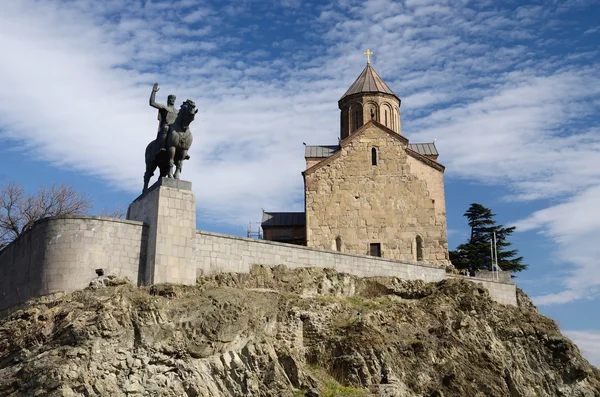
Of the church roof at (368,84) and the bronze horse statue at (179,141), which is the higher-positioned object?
the church roof at (368,84)

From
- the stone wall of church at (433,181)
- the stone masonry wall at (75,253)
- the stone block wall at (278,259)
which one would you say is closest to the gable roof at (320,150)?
the stone wall of church at (433,181)

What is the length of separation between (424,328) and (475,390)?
2.40m

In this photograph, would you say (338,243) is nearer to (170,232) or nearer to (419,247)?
(419,247)

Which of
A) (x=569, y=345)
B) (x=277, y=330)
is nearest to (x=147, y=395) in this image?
(x=277, y=330)

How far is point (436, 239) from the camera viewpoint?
2805 centimetres

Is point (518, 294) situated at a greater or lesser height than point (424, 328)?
greater

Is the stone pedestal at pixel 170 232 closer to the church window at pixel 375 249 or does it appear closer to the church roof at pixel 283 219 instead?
the church window at pixel 375 249

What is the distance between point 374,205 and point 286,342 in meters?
11.3

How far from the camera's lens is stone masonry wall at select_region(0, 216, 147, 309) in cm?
1792

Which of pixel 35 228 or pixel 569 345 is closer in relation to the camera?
pixel 35 228

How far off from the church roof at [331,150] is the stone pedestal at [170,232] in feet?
46.9

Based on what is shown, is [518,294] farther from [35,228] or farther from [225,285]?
[35,228]

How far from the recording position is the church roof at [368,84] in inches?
1361

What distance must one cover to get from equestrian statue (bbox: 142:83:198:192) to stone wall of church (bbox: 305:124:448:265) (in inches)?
375
